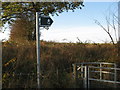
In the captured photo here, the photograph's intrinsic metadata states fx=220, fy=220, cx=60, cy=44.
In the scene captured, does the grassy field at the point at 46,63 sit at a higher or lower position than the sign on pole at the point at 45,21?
lower

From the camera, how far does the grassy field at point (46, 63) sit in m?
6.64

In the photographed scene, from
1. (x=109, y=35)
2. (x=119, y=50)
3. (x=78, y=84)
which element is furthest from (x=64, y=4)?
(x=78, y=84)

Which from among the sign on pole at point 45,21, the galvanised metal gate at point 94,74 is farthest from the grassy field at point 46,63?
the sign on pole at point 45,21

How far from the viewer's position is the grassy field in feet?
21.8

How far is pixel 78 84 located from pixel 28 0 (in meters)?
10.3

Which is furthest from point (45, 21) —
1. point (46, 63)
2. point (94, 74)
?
point (46, 63)

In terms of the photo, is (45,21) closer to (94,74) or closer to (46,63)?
(94,74)

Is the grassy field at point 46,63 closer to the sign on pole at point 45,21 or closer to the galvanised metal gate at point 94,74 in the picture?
the galvanised metal gate at point 94,74

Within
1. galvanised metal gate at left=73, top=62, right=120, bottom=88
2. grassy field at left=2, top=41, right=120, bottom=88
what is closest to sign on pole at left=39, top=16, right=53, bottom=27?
grassy field at left=2, top=41, right=120, bottom=88

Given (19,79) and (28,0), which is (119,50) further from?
(28,0)

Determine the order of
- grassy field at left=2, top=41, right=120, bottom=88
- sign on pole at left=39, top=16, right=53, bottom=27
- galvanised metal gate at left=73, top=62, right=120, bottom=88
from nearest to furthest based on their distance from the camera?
sign on pole at left=39, top=16, right=53, bottom=27 < grassy field at left=2, top=41, right=120, bottom=88 < galvanised metal gate at left=73, top=62, right=120, bottom=88

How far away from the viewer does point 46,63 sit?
10000 mm

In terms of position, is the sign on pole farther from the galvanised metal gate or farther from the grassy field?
the galvanised metal gate

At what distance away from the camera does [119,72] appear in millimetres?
8742
